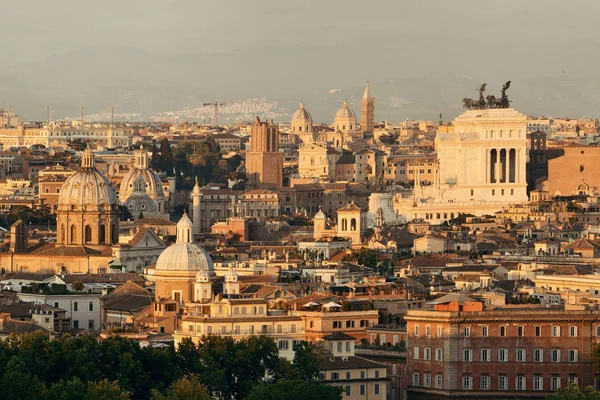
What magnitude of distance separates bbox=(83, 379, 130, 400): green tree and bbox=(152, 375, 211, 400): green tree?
0.85m

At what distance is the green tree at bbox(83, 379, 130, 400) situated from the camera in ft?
212

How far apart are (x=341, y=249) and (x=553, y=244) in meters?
9.36

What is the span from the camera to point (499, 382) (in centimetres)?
7288

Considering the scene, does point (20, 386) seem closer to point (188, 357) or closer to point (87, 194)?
point (188, 357)

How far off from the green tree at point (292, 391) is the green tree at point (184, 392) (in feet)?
3.96

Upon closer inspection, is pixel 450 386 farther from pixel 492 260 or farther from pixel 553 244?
pixel 553 244

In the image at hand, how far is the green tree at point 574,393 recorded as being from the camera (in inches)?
2665

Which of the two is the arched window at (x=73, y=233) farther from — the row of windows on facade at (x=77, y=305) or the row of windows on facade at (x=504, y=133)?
the row of windows on facade at (x=504, y=133)

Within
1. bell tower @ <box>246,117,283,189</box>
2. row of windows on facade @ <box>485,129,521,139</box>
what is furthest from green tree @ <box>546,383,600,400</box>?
bell tower @ <box>246,117,283,189</box>

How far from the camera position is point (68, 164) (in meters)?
193

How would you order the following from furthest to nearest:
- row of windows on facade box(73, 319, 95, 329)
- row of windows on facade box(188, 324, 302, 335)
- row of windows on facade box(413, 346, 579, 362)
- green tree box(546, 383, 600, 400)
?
row of windows on facade box(73, 319, 95, 329) < row of windows on facade box(188, 324, 302, 335) < row of windows on facade box(413, 346, 579, 362) < green tree box(546, 383, 600, 400)

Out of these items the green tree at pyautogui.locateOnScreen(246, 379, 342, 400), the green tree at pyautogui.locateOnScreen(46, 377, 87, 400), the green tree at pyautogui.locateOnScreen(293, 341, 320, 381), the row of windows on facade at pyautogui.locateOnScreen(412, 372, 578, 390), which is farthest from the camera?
the row of windows on facade at pyautogui.locateOnScreen(412, 372, 578, 390)

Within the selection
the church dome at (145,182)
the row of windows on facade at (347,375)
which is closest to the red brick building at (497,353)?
the row of windows on facade at (347,375)

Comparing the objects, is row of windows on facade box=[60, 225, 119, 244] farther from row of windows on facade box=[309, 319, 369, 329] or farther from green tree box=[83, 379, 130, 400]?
green tree box=[83, 379, 130, 400]
